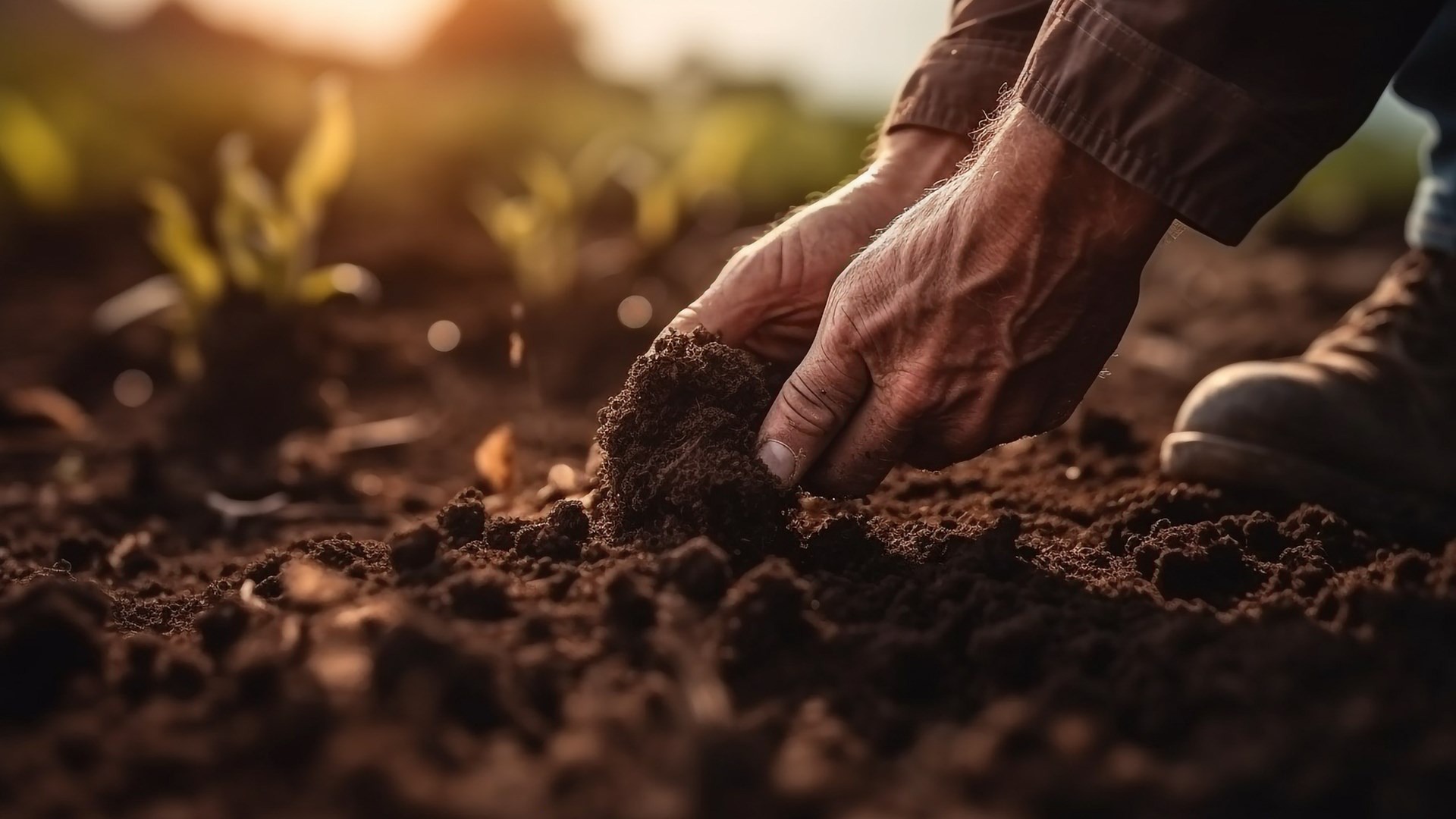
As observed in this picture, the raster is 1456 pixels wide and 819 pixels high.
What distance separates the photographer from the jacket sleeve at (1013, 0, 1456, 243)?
1.46 meters

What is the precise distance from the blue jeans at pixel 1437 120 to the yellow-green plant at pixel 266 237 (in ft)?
8.59

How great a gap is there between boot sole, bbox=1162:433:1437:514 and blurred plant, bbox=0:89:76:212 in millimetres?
→ 4939

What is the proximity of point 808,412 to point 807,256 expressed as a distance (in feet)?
1.28

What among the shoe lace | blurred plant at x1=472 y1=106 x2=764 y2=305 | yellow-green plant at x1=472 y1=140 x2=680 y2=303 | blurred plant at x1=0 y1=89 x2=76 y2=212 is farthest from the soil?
blurred plant at x1=0 y1=89 x2=76 y2=212

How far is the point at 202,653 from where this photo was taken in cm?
132

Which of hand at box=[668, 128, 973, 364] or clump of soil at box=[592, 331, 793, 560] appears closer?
clump of soil at box=[592, 331, 793, 560]

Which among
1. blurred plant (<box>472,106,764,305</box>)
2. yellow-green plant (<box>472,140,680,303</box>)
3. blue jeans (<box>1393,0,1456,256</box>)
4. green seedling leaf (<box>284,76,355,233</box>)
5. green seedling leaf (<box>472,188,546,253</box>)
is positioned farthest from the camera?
blurred plant (<box>472,106,764,305</box>)

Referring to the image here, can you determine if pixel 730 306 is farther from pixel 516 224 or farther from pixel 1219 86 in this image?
pixel 516 224

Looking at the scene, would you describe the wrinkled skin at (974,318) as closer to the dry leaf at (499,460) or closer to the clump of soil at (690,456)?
the clump of soil at (690,456)

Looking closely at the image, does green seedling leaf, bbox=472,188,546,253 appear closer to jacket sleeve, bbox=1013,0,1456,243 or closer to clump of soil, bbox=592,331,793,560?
clump of soil, bbox=592,331,793,560

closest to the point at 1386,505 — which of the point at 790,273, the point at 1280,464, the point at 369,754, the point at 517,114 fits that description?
the point at 1280,464

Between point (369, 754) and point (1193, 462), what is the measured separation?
1.78 metres

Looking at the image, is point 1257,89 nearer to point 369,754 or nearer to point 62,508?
point 369,754

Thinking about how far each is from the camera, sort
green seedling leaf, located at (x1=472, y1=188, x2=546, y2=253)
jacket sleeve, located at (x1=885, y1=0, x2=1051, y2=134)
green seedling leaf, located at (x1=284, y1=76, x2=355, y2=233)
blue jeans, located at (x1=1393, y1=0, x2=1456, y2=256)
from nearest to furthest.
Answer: jacket sleeve, located at (x1=885, y1=0, x2=1051, y2=134), blue jeans, located at (x1=1393, y1=0, x2=1456, y2=256), green seedling leaf, located at (x1=284, y1=76, x2=355, y2=233), green seedling leaf, located at (x1=472, y1=188, x2=546, y2=253)
